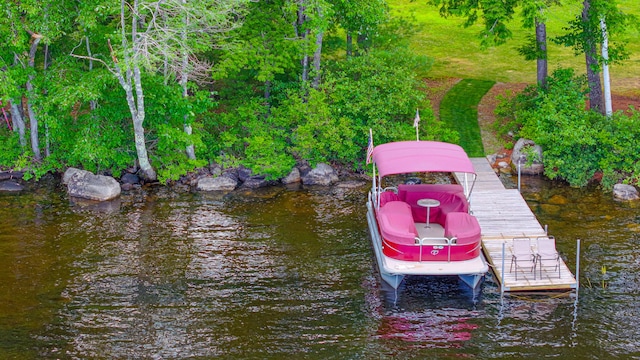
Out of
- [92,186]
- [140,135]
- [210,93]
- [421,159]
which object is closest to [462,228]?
[421,159]

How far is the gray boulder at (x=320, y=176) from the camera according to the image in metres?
31.3

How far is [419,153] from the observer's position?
24672 millimetres

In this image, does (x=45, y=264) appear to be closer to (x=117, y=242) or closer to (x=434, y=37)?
(x=117, y=242)

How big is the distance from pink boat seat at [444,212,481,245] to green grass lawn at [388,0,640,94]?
15678mm

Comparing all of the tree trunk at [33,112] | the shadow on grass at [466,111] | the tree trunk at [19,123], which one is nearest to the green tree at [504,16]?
the shadow on grass at [466,111]

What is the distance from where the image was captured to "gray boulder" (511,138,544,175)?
31766 millimetres

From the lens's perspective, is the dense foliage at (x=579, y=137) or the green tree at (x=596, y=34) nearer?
the dense foliage at (x=579, y=137)

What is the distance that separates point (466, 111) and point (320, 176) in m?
9.21

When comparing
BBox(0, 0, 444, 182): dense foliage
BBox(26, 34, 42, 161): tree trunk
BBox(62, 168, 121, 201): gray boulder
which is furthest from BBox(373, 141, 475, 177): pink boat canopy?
BBox(26, 34, 42, 161): tree trunk

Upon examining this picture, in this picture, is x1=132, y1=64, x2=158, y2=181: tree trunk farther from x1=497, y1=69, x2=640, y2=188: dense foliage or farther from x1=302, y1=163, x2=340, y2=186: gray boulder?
x1=497, y1=69, x2=640, y2=188: dense foliage

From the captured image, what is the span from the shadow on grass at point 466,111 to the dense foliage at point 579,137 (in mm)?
2073

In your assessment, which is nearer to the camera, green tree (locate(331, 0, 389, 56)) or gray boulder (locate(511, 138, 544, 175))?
gray boulder (locate(511, 138, 544, 175))

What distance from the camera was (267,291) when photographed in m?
22.0

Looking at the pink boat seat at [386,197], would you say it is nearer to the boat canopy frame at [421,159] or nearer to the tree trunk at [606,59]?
the boat canopy frame at [421,159]
